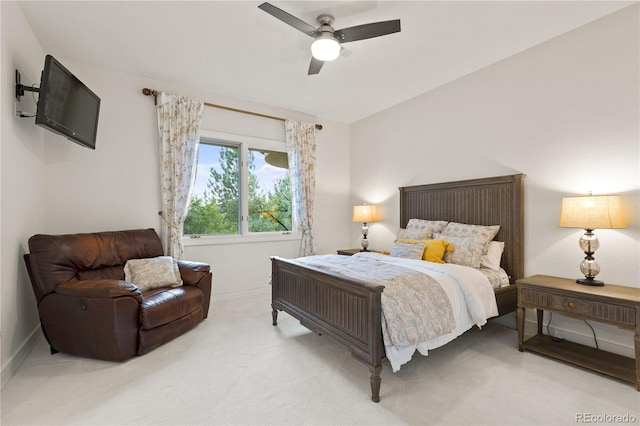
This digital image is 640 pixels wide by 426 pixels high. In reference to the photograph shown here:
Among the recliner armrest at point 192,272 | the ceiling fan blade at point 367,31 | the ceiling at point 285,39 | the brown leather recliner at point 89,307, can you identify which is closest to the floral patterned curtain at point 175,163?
the ceiling at point 285,39

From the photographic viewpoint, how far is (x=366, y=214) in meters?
4.76

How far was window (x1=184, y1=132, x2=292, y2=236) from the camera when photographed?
4.23 meters

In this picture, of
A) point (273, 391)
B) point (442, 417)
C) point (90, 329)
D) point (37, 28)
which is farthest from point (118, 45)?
point (442, 417)

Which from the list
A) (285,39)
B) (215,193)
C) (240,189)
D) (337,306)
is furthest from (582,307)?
(215,193)

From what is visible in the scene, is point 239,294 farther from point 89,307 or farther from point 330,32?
point 330,32

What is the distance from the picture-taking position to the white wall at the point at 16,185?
2.25m

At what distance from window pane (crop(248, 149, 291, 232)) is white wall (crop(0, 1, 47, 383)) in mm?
2444

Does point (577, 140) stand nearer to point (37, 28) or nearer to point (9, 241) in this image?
point (9, 241)

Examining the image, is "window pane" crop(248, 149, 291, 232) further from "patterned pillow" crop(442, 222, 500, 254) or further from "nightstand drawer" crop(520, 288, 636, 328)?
"nightstand drawer" crop(520, 288, 636, 328)

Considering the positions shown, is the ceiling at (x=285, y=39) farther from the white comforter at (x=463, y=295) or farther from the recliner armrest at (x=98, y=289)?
the recliner armrest at (x=98, y=289)

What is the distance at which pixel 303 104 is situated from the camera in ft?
15.1

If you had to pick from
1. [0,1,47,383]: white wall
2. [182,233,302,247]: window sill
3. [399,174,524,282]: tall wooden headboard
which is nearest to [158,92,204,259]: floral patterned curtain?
[182,233,302,247]: window sill

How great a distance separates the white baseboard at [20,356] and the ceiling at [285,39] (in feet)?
9.38

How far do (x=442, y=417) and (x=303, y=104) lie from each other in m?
4.18
